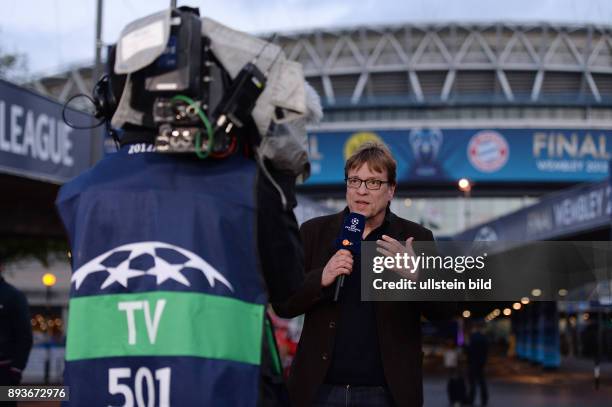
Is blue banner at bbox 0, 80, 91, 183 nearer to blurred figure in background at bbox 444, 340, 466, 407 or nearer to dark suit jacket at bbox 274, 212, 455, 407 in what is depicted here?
blurred figure in background at bbox 444, 340, 466, 407

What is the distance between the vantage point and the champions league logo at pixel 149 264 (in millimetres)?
2980

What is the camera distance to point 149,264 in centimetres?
301

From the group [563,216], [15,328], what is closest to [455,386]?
[563,216]


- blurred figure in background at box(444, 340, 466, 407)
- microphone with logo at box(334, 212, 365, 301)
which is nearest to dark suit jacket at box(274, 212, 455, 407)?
microphone with logo at box(334, 212, 365, 301)

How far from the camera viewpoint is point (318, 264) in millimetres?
4297

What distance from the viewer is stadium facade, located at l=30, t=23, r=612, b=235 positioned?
6700cm

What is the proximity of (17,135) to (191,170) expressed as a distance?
11.8 m

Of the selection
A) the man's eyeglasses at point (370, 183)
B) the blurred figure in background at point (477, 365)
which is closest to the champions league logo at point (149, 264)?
the man's eyeglasses at point (370, 183)

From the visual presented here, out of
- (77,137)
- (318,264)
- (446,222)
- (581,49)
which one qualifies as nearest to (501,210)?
(446,222)

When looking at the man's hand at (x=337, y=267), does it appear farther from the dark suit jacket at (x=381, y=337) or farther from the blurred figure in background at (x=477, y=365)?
the blurred figure in background at (x=477, y=365)

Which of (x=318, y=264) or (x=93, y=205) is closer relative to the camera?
(x=93, y=205)

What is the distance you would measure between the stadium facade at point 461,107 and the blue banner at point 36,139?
3398 centimetres

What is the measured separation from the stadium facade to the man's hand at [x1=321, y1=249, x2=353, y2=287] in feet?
151

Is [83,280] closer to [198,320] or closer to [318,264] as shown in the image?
[198,320]
